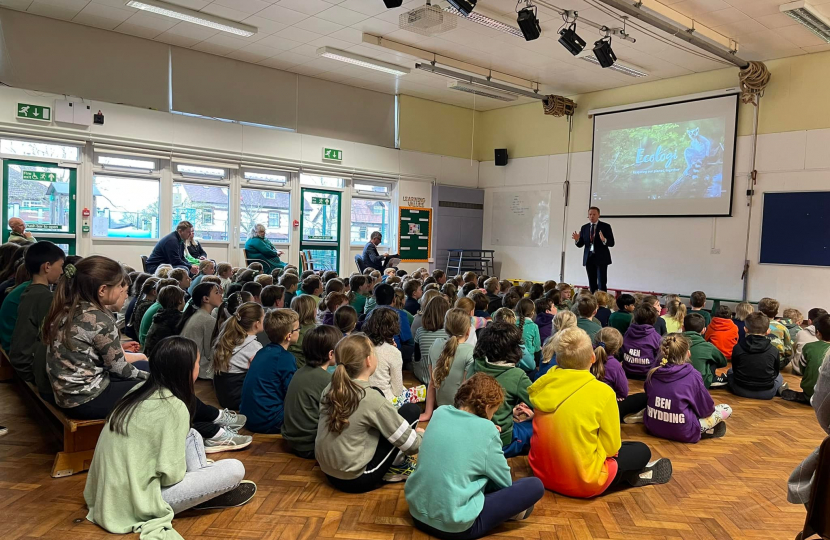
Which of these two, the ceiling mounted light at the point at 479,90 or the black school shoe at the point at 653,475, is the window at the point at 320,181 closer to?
the ceiling mounted light at the point at 479,90

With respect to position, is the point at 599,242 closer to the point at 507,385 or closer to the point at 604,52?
the point at 604,52

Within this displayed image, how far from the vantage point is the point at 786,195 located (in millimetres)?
8586

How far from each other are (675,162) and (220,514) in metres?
9.42

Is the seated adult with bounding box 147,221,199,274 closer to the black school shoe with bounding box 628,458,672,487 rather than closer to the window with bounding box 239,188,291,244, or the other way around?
the window with bounding box 239,188,291,244

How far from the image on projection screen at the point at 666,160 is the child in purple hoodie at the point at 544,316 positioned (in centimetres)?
553

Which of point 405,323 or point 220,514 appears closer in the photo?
point 220,514

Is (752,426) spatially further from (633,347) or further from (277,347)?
(277,347)

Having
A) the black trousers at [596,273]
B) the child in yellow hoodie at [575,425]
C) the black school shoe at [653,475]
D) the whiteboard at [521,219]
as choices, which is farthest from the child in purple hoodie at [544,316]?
the whiteboard at [521,219]

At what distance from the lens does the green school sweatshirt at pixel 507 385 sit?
3.03 m

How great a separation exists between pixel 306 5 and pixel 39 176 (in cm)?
447

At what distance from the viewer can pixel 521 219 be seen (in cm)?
1230

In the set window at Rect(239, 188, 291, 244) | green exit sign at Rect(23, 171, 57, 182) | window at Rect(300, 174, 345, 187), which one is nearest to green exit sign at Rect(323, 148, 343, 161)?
window at Rect(300, 174, 345, 187)

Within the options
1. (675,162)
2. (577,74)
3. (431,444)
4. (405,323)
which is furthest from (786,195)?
(431,444)

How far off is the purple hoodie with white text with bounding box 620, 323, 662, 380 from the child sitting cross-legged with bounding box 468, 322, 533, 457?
2281 millimetres
